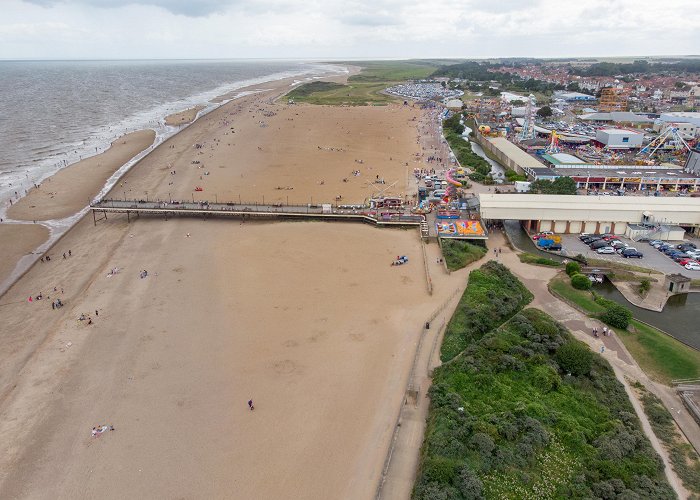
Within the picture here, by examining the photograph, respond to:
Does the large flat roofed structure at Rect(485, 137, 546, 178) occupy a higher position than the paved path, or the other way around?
the large flat roofed structure at Rect(485, 137, 546, 178)

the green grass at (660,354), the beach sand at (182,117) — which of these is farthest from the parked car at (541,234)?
the beach sand at (182,117)

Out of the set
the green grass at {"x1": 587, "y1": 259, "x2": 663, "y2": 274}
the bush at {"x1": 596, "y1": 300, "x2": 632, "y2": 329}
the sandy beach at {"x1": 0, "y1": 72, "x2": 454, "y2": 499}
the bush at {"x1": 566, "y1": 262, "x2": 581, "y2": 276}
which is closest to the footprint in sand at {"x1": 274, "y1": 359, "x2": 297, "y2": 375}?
the sandy beach at {"x1": 0, "y1": 72, "x2": 454, "y2": 499}

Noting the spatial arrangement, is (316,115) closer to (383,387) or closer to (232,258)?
(232,258)

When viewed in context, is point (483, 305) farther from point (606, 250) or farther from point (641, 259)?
point (641, 259)

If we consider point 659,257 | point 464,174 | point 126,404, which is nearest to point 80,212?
point 126,404

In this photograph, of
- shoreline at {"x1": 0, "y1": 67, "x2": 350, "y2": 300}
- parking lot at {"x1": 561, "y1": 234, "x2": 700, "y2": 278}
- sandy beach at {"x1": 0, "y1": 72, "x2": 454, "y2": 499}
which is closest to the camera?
sandy beach at {"x1": 0, "y1": 72, "x2": 454, "y2": 499}

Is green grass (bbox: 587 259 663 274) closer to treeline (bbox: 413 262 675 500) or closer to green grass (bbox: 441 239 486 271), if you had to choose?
green grass (bbox: 441 239 486 271)
